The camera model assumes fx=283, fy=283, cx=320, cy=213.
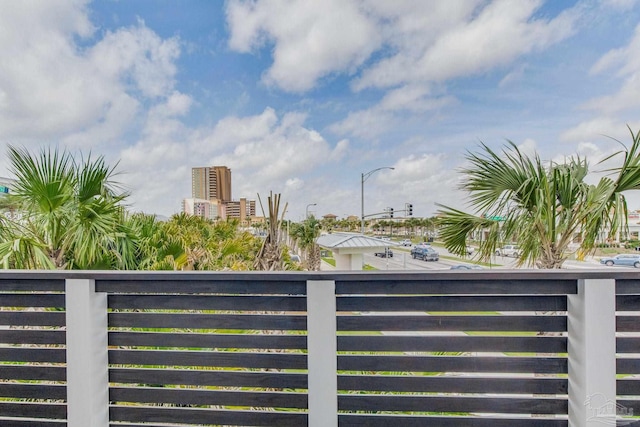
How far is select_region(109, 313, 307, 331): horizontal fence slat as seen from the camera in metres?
1.06

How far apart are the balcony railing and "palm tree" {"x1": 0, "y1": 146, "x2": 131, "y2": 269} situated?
1.23m

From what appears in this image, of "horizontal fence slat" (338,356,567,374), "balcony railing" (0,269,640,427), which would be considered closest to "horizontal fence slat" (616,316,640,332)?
"balcony railing" (0,269,640,427)

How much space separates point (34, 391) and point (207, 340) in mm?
770

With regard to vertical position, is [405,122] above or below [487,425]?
above

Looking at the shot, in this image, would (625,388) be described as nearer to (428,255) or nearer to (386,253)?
(428,255)

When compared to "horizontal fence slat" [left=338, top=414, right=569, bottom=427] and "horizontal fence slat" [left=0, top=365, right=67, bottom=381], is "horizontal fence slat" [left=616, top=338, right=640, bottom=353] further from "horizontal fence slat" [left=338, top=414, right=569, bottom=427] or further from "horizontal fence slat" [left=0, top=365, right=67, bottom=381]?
"horizontal fence slat" [left=0, top=365, right=67, bottom=381]

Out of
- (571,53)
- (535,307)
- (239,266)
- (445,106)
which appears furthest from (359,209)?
(535,307)

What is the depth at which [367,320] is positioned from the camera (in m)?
1.03

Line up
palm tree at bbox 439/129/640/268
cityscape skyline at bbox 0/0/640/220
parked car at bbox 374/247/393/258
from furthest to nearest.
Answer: parked car at bbox 374/247/393/258 → cityscape skyline at bbox 0/0/640/220 → palm tree at bbox 439/129/640/268

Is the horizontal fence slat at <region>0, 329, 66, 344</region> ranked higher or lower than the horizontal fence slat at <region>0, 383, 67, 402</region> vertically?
higher

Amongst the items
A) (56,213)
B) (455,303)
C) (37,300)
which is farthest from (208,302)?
(56,213)

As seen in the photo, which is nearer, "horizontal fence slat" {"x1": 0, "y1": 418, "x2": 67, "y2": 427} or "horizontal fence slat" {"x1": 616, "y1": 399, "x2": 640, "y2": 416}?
"horizontal fence slat" {"x1": 616, "y1": 399, "x2": 640, "y2": 416}

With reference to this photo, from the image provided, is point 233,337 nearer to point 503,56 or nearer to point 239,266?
point 239,266

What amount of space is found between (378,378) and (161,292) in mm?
887
